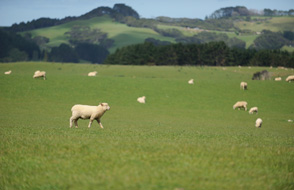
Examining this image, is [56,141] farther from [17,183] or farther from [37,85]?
[37,85]

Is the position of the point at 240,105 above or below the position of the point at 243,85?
below

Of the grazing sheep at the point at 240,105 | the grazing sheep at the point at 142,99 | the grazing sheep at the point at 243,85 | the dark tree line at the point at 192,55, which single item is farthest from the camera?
the dark tree line at the point at 192,55

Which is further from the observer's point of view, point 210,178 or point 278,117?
point 278,117

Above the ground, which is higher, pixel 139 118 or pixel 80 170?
pixel 80 170

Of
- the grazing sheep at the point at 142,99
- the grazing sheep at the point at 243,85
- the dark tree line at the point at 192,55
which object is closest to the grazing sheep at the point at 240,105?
the grazing sheep at the point at 243,85

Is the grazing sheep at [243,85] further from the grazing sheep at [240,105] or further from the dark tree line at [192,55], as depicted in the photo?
the dark tree line at [192,55]

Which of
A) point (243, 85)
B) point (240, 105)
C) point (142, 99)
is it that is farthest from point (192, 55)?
point (142, 99)

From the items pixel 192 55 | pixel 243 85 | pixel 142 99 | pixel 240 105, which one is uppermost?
pixel 192 55

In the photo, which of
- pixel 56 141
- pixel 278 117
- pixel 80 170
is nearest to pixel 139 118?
pixel 278 117

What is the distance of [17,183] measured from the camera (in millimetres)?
9453

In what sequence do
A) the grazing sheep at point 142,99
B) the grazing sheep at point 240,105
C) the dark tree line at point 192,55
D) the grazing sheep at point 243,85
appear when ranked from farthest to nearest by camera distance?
the dark tree line at point 192,55, the grazing sheep at point 243,85, the grazing sheep at point 142,99, the grazing sheep at point 240,105

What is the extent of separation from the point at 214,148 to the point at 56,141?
5513 millimetres

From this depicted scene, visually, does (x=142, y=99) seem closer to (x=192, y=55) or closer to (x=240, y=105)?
(x=240, y=105)

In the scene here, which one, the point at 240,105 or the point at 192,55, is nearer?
the point at 240,105
